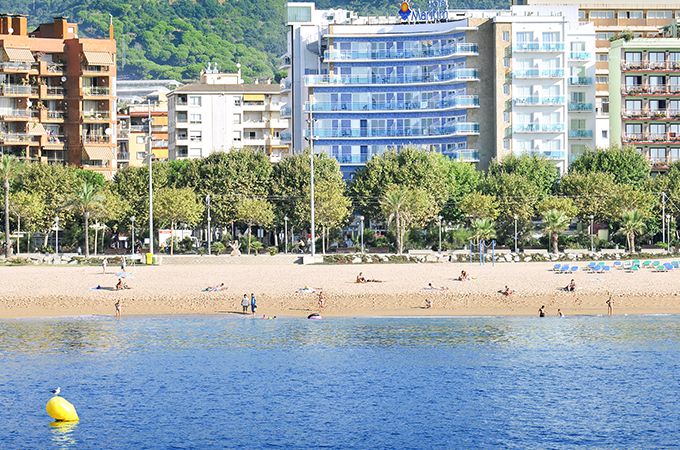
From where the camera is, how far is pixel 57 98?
15425cm

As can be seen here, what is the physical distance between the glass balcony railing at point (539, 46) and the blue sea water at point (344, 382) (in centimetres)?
7060

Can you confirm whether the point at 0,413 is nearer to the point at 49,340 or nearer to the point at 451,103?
the point at 49,340

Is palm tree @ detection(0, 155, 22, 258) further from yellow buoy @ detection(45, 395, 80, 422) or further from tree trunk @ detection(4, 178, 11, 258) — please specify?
yellow buoy @ detection(45, 395, 80, 422)

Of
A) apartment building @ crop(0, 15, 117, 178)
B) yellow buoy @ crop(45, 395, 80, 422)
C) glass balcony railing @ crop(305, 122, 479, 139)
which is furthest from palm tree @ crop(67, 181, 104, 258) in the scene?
yellow buoy @ crop(45, 395, 80, 422)

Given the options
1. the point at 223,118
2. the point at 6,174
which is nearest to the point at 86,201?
the point at 6,174

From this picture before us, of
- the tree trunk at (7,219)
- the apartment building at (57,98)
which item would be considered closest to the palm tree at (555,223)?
the tree trunk at (7,219)

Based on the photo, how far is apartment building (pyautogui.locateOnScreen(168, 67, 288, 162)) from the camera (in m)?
190

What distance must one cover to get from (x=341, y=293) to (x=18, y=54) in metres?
69.8

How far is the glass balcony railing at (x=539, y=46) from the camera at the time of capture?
506 ft

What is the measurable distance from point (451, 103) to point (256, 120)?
43910 millimetres

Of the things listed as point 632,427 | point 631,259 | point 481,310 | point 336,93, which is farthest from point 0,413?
point 336,93

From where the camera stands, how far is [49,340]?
79.3 meters

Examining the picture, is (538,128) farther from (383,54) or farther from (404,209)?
(404,209)

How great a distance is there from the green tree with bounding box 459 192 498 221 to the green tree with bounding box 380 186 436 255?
126 inches
